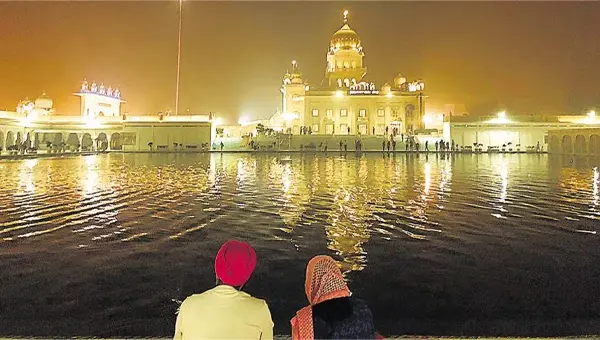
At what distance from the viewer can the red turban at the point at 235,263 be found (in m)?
2.43

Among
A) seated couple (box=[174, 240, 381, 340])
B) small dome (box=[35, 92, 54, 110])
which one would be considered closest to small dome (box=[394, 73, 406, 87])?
small dome (box=[35, 92, 54, 110])

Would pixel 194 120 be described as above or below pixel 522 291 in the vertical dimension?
above

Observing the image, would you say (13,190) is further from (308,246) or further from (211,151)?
(211,151)

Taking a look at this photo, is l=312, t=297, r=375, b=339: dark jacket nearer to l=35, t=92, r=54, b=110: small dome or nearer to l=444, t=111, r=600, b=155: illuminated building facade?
l=444, t=111, r=600, b=155: illuminated building facade

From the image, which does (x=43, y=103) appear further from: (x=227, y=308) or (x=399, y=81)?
(x=227, y=308)

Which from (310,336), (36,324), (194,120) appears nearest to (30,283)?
(36,324)

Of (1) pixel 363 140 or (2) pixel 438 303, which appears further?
(1) pixel 363 140

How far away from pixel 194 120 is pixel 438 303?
164ft

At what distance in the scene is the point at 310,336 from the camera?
2346 millimetres

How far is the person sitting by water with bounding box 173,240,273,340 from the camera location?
244 cm

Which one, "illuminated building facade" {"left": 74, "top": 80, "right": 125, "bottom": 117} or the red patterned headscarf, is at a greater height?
"illuminated building facade" {"left": 74, "top": 80, "right": 125, "bottom": 117}

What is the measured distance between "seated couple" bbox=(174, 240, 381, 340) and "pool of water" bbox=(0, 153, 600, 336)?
2.08 m

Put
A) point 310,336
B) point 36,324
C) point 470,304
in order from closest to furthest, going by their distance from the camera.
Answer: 1. point 310,336
2. point 36,324
3. point 470,304

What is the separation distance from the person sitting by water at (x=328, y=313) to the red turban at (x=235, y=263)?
34 cm
